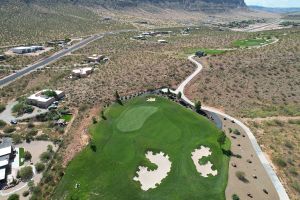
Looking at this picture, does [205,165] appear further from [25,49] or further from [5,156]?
[25,49]

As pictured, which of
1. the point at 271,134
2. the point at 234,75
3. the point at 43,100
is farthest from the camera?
the point at 234,75

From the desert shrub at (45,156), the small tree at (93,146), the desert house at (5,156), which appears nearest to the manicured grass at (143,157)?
the small tree at (93,146)

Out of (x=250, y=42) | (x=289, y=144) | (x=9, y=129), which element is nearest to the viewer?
(x=289, y=144)

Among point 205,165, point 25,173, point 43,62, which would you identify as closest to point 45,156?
point 25,173

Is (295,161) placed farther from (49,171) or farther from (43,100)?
(43,100)

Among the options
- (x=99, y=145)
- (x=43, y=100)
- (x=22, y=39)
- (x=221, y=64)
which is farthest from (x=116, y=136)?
(x=22, y=39)

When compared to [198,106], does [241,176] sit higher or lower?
lower
